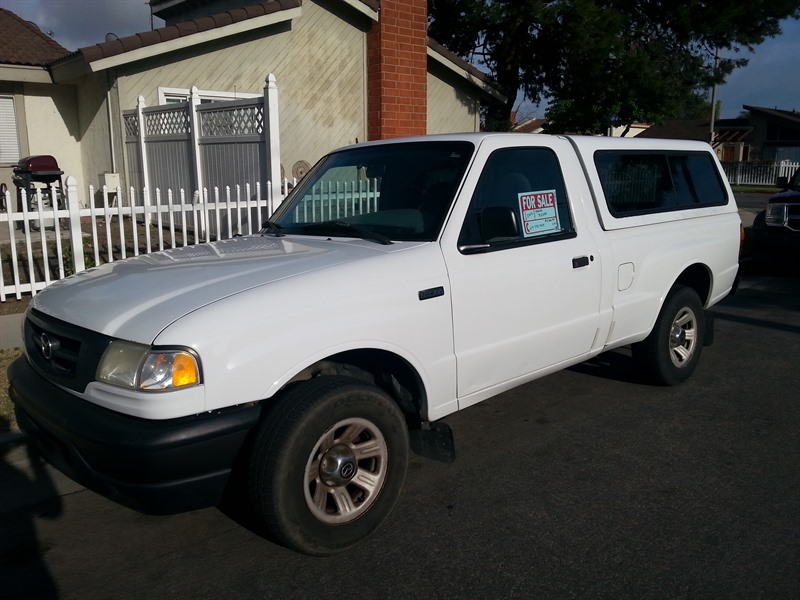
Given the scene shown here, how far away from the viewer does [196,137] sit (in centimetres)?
1105

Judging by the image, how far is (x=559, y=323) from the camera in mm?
4488

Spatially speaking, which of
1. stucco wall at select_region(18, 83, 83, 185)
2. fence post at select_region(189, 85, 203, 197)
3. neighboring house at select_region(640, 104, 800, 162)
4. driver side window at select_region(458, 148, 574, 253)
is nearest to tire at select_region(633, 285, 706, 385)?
driver side window at select_region(458, 148, 574, 253)

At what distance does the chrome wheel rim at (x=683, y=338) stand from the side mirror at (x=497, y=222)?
89.6 inches

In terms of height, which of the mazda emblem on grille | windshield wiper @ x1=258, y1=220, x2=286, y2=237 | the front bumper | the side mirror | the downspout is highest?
the downspout

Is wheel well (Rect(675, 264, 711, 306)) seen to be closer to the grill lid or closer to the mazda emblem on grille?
the mazda emblem on grille

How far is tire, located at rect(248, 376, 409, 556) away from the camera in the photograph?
310 cm

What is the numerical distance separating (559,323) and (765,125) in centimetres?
6063

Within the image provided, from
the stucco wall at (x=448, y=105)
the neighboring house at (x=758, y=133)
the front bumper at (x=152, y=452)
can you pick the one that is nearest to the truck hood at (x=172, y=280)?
the front bumper at (x=152, y=452)

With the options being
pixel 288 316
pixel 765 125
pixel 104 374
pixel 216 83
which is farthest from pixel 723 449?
pixel 765 125

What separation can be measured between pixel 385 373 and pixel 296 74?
10.5 metres

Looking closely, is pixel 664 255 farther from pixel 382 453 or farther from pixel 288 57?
pixel 288 57

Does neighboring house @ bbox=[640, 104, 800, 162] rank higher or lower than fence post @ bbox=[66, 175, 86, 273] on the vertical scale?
higher

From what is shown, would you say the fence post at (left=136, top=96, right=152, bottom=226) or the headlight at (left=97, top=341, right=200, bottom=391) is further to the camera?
the fence post at (left=136, top=96, right=152, bottom=226)

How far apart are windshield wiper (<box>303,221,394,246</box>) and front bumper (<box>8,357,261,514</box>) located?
4.14 feet
